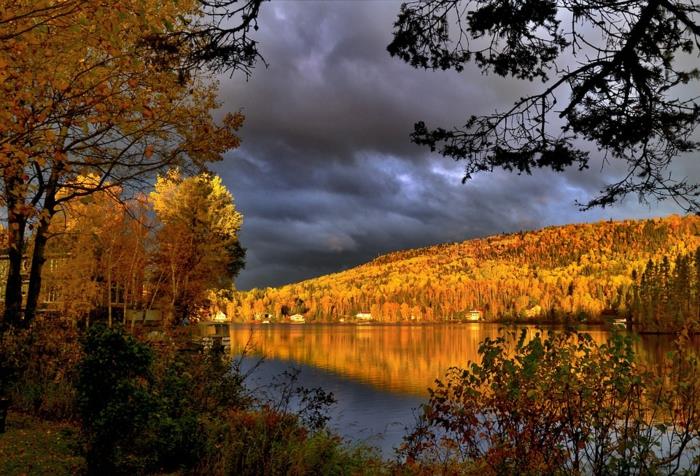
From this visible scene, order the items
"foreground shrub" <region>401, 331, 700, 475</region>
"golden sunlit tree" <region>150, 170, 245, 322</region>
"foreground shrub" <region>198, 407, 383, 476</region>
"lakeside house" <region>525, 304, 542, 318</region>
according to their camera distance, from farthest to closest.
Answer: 1. "lakeside house" <region>525, 304, 542, 318</region>
2. "golden sunlit tree" <region>150, 170, 245, 322</region>
3. "foreground shrub" <region>198, 407, 383, 476</region>
4. "foreground shrub" <region>401, 331, 700, 475</region>

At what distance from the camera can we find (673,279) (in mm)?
105688

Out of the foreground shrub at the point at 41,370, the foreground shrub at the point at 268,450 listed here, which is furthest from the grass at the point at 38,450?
the foreground shrub at the point at 268,450

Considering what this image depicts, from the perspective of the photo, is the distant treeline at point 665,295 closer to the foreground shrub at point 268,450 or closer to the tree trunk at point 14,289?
the tree trunk at point 14,289

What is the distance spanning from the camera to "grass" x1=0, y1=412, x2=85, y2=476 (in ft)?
24.9

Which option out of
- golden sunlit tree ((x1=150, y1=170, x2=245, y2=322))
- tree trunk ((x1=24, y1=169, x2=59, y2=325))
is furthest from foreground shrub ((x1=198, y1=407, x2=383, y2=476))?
golden sunlit tree ((x1=150, y1=170, x2=245, y2=322))

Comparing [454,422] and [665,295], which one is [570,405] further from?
[665,295]

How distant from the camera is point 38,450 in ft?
28.0

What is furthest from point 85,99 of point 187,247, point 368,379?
point 368,379

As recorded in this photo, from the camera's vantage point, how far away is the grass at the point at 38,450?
7.58 metres

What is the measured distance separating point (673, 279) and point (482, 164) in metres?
114

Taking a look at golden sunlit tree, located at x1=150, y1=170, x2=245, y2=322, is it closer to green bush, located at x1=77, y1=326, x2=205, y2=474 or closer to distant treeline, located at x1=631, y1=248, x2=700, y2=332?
green bush, located at x1=77, y1=326, x2=205, y2=474

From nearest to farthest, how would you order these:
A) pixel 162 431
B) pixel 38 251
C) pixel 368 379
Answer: pixel 162 431, pixel 38 251, pixel 368 379

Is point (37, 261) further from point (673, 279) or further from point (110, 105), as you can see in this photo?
point (673, 279)

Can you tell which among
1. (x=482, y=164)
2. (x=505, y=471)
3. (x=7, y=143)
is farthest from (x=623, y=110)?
(x=7, y=143)
